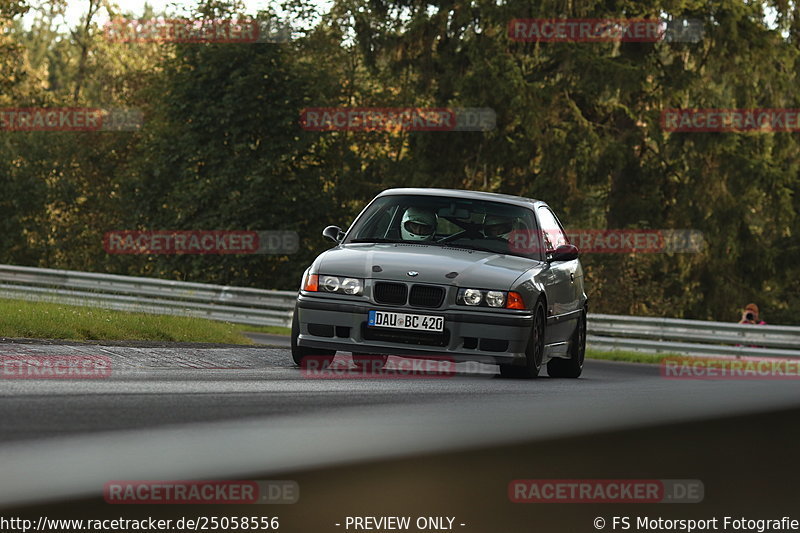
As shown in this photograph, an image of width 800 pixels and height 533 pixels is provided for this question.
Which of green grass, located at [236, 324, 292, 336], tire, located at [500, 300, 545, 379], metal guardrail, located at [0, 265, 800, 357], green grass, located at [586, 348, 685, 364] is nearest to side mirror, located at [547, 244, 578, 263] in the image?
tire, located at [500, 300, 545, 379]

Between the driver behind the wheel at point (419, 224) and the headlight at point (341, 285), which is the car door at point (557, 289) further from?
the headlight at point (341, 285)

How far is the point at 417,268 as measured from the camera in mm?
11359

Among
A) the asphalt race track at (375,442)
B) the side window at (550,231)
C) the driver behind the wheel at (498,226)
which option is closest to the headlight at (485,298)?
the asphalt race track at (375,442)

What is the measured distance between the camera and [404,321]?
11234 mm

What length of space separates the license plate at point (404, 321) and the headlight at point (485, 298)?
24 cm

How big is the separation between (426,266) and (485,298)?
55cm

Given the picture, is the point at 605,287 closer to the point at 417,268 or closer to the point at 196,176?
the point at 196,176

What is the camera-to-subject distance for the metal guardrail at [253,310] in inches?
1045

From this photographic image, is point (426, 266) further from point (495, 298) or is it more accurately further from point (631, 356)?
point (631, 356)

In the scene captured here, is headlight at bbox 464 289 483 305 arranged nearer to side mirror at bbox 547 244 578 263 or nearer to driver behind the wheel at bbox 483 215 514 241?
driver behind the wheel at bbox 483 215 514 241

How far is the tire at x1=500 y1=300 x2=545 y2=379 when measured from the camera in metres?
11.5

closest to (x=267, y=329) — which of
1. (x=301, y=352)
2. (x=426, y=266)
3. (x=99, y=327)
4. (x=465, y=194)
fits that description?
(x=99, y=327)

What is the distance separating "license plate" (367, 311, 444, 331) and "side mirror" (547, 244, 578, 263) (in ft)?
6.14

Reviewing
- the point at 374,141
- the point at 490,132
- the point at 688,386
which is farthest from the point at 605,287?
the point at 688,386
